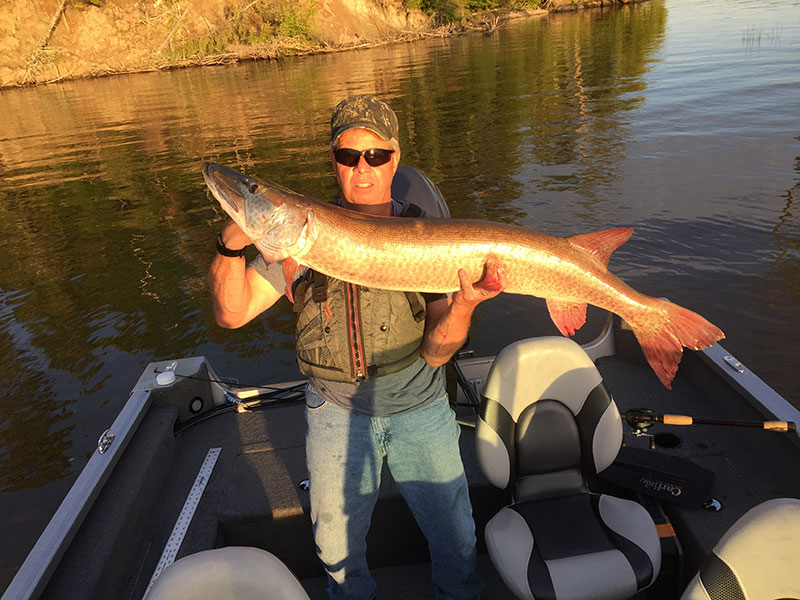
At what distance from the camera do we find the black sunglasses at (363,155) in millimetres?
2543

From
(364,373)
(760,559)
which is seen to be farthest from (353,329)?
(760,559)

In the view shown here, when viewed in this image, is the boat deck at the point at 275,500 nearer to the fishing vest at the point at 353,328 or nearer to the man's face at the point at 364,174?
the fishing vest at the point at 353,328

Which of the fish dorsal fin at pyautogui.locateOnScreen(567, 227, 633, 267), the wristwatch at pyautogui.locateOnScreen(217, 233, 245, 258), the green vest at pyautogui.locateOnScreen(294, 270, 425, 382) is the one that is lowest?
the green vest at pyautogui.locateOnScreen(294, 270, 425, 382)

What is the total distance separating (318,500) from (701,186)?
40.2 feet

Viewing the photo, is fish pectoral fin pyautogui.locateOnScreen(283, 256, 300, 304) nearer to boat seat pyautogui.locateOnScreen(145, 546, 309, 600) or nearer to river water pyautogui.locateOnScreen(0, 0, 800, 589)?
boat seat pyautogui.locateOnScreen(145, 546, 309, 600)

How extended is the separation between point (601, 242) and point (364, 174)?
4.52 ft

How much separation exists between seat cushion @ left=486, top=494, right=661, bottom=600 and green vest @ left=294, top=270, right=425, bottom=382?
1.22 metres

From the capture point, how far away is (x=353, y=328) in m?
2.57

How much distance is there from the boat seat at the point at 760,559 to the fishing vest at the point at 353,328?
148cm

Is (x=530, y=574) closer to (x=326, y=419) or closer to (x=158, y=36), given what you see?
(x=326, y=419)

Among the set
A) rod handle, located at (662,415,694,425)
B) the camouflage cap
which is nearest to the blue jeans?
the camouflage cap

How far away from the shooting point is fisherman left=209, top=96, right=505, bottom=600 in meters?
Answer: 2.53

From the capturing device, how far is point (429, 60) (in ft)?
127

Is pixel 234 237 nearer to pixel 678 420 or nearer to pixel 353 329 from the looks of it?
pixel 353 329
